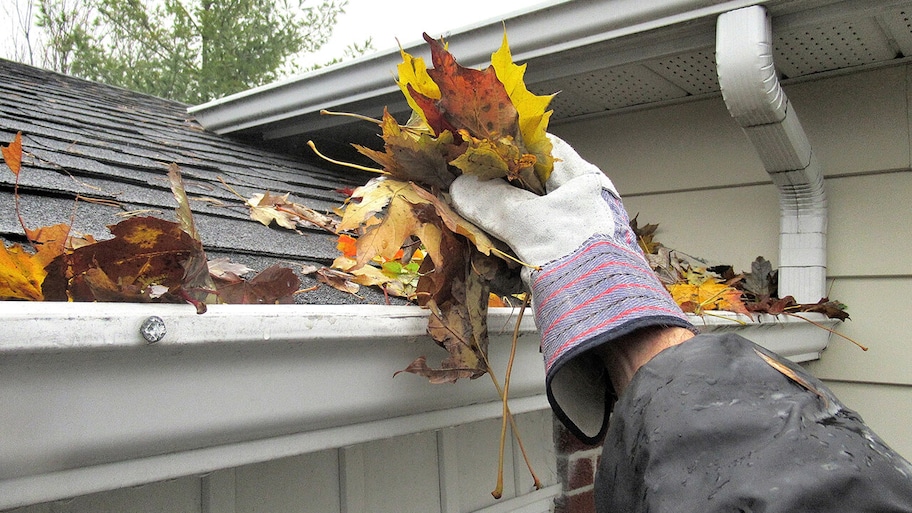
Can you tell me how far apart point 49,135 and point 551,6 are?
1664mm

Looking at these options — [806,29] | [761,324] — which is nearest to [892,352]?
[761,324]

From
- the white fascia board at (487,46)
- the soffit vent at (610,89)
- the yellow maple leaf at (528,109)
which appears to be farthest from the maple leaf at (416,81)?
the soffit vent at (610,89)

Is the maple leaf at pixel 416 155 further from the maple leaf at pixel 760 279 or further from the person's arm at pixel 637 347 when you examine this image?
the maple leaf at pixel 760 279

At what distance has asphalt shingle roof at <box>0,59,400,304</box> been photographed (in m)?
1.31

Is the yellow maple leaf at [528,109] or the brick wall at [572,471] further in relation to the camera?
the brick wall at [572,471]

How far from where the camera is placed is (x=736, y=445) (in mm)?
628

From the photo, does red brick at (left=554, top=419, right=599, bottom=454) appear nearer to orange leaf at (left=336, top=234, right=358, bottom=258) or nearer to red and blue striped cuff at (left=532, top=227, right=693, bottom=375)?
orange leaf at (left=336, top=234, right=358, bottom=258)

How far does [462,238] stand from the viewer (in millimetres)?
1005

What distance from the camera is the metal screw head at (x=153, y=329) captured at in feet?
2.10

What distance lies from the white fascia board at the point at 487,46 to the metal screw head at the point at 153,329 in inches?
48.9

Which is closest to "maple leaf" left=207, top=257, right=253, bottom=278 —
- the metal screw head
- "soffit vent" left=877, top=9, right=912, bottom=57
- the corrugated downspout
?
the metal screw head

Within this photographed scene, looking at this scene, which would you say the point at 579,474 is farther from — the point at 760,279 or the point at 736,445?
the point at 736,445

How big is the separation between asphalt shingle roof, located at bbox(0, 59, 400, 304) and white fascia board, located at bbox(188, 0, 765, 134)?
0.24m

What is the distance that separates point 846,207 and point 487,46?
157 centimetres
